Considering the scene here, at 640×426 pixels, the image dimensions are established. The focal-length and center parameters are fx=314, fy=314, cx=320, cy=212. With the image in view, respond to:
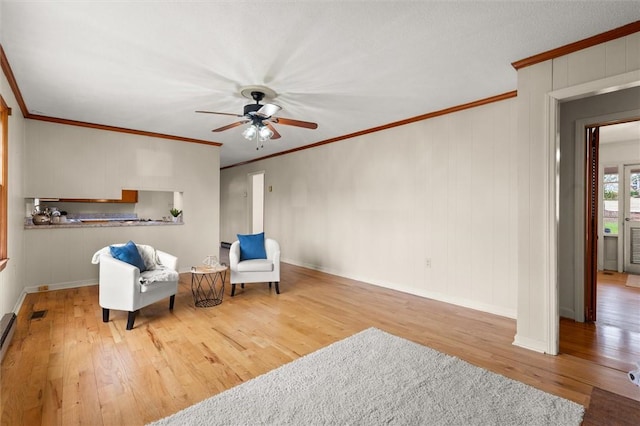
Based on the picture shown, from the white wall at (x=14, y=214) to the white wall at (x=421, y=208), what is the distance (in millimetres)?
3174

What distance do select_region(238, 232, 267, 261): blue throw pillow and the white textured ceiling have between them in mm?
1875

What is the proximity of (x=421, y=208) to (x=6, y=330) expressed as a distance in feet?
15.8

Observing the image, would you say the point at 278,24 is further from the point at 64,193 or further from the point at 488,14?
the point at 64,193

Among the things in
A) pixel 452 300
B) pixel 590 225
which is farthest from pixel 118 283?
pixel 590 225

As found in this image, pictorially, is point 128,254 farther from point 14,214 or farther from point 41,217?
point 41,217

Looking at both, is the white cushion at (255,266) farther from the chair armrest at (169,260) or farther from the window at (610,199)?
the window at (610,199)

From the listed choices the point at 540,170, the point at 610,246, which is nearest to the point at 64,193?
the point at 540,170

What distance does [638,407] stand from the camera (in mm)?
1061

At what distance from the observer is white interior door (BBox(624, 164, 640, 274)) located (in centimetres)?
595

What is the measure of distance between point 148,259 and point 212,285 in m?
→ 1.18

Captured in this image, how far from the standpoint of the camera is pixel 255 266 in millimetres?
4480

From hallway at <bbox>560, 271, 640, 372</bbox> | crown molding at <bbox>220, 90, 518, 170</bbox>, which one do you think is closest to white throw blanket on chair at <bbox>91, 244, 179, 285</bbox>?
crown molding at <bbox>220, 90, 518, 170</bbox>

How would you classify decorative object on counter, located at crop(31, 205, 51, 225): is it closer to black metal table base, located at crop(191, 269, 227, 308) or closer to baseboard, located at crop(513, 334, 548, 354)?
black metal table base, located at crop(191, 269, 227, 308)

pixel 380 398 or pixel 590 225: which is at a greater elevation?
pixel 590 225
